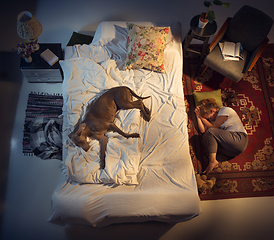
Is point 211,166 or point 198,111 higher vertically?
point 198,111

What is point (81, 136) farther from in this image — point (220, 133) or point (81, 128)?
point (220, 133)

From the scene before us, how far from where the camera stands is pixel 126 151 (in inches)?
94.2

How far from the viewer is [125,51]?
3.17m

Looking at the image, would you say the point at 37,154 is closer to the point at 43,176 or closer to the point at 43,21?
the point at 43,176

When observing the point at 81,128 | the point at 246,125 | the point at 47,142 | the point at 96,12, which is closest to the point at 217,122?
the point at 246,125

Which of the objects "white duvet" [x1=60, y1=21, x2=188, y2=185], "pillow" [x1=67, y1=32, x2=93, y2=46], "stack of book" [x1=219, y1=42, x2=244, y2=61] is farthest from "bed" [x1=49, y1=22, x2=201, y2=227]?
"stack of book" [x1=219, y1=42, x2=244, y2=61]

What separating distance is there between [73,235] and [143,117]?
1750 mm

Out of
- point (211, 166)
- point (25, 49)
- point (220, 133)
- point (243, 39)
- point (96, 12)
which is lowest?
point (211, 166)

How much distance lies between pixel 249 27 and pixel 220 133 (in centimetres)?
167

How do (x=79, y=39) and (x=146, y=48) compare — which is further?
(x=79, y=39)

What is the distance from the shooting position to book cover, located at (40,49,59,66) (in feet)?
9.96

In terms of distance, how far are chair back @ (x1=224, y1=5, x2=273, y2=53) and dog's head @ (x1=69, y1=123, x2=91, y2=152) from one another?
2700 millimetres

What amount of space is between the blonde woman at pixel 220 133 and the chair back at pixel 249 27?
106cm

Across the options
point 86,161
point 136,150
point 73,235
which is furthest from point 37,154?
point 136,150
